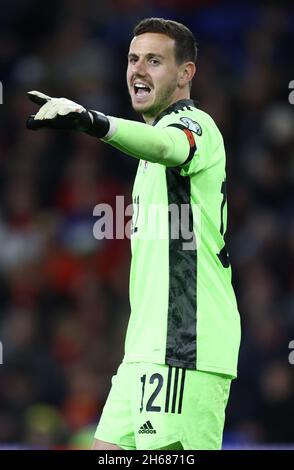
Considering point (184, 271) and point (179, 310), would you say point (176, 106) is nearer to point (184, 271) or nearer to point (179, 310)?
point (184, 271)

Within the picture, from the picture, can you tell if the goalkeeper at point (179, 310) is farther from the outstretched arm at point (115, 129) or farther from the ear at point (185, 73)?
the ear at point (185, 73)

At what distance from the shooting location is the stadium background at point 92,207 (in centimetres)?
806

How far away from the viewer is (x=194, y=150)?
403cm

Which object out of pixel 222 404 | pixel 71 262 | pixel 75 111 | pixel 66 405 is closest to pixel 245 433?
pixel 66 405

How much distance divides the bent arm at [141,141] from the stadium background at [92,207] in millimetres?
3709

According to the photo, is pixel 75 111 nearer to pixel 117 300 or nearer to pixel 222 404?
pixel 222 404

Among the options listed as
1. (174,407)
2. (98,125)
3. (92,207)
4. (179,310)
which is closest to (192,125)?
(98,125)

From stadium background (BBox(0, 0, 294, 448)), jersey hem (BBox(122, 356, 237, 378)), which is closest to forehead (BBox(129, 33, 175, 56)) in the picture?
jersey hem (BBox(122, 356, 237, 378))

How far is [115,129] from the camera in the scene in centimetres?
379

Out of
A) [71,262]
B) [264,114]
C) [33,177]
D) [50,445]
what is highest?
[264,114]

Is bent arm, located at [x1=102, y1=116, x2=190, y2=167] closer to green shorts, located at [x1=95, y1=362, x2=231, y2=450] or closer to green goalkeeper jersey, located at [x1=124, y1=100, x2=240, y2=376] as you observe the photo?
green goalkeeper jersey, located at [x1=124, y1=100, x2=240, y2=376]

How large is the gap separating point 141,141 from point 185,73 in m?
0.77

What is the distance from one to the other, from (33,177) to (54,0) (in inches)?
86.7

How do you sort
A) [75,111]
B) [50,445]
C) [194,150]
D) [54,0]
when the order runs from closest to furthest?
[75,111] → [194,150] → [50,445] → [54,0]
